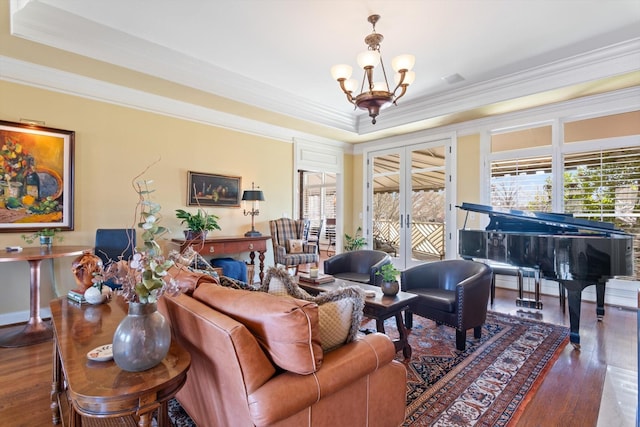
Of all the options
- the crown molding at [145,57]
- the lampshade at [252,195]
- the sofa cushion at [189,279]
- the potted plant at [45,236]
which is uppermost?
the crown molding at [145,57]

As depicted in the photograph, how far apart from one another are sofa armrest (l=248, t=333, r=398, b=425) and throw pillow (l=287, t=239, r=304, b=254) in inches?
157

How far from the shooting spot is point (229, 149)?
534 centimetres

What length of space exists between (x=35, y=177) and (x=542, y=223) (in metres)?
5.74

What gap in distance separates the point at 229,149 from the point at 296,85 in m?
1.56

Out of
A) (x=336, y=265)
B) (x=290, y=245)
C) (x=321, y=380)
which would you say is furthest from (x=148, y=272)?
(x=290, y=245)

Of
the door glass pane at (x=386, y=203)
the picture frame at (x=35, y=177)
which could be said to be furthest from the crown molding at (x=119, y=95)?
the door glass pane at (x=386, y=203)

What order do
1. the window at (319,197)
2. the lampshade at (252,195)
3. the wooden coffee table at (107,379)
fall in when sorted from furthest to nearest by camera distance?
1. the window at (319,197)
2. the lampshade at (252,195)
3. the wooden coffee table at (107,379)

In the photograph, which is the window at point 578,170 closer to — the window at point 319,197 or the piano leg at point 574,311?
the piano leg at point 574,311

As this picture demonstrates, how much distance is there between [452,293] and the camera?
3240 millimetres

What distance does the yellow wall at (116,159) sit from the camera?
11.7ft

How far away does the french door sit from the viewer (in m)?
5.90

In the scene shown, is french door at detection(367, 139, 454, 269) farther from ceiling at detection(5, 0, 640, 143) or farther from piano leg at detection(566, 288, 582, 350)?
piano leg at detection(566, 288, 582, 350)

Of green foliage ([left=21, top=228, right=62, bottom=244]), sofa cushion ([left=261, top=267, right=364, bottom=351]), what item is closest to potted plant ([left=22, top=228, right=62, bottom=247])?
green foliage ([left=21, top=228, right=62, bottom=244])

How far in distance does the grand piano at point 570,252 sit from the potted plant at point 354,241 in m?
2.94
